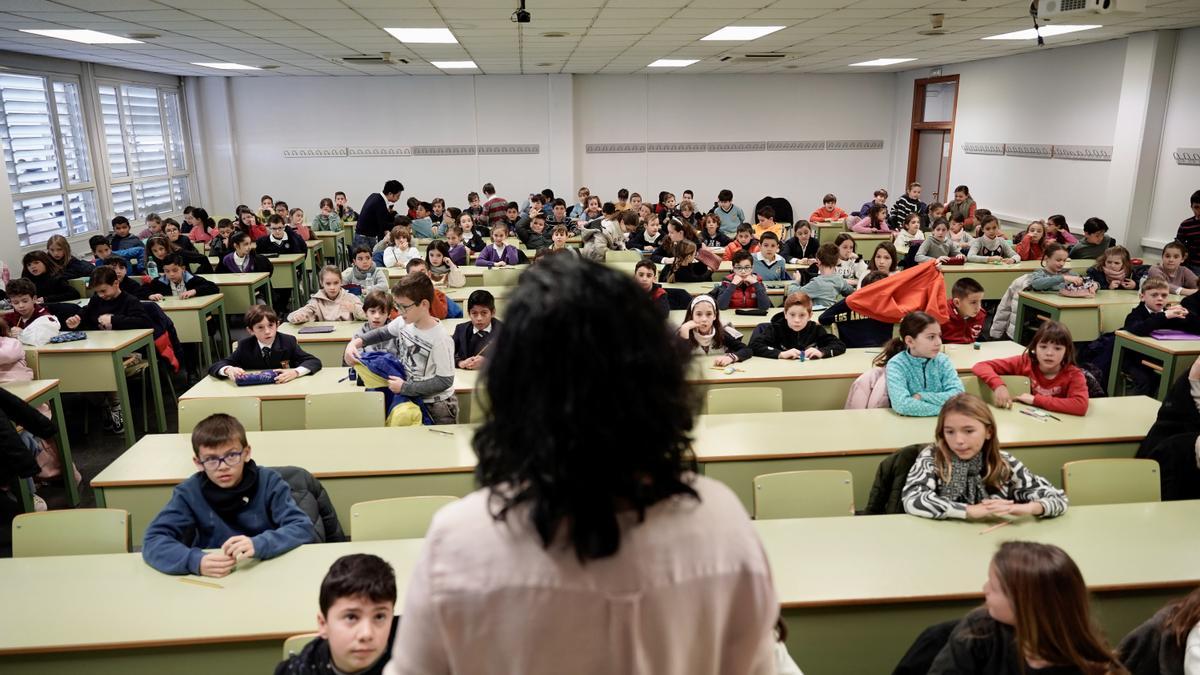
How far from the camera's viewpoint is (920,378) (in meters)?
4.29

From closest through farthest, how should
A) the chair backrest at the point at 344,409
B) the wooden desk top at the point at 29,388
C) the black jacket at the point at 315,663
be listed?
the black jacket at the point at 315,663 < the chair backrest at the point at 344,409 < the wooden desk top at the point at 29,388

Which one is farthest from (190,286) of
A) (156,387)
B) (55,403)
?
(55,403)

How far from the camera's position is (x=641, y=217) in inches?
473

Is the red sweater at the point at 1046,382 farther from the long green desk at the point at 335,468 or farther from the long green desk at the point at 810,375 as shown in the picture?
the long green desk at the point at 335,468

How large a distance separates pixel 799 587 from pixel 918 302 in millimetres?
3835

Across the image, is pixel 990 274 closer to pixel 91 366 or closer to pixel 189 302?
pixel 189 302

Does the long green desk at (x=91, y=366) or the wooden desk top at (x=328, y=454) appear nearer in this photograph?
the wooden desk top at (x=328, y=454)

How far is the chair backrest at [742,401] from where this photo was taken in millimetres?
4414

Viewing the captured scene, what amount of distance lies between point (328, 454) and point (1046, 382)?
3.90m

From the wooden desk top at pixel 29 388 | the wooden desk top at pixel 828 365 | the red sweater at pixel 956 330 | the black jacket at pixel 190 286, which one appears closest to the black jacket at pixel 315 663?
the wooden desk top at pixel 828 365

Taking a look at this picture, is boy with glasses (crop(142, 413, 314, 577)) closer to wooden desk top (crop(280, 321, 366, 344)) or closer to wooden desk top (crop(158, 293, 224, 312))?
wooden desk top (crop(280, 321, 366, 344))

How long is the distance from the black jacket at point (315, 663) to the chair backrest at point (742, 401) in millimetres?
2593

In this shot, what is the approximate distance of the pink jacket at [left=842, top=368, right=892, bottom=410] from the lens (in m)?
4.46

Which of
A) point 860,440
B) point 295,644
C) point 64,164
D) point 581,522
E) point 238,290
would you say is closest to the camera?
point 581,522
